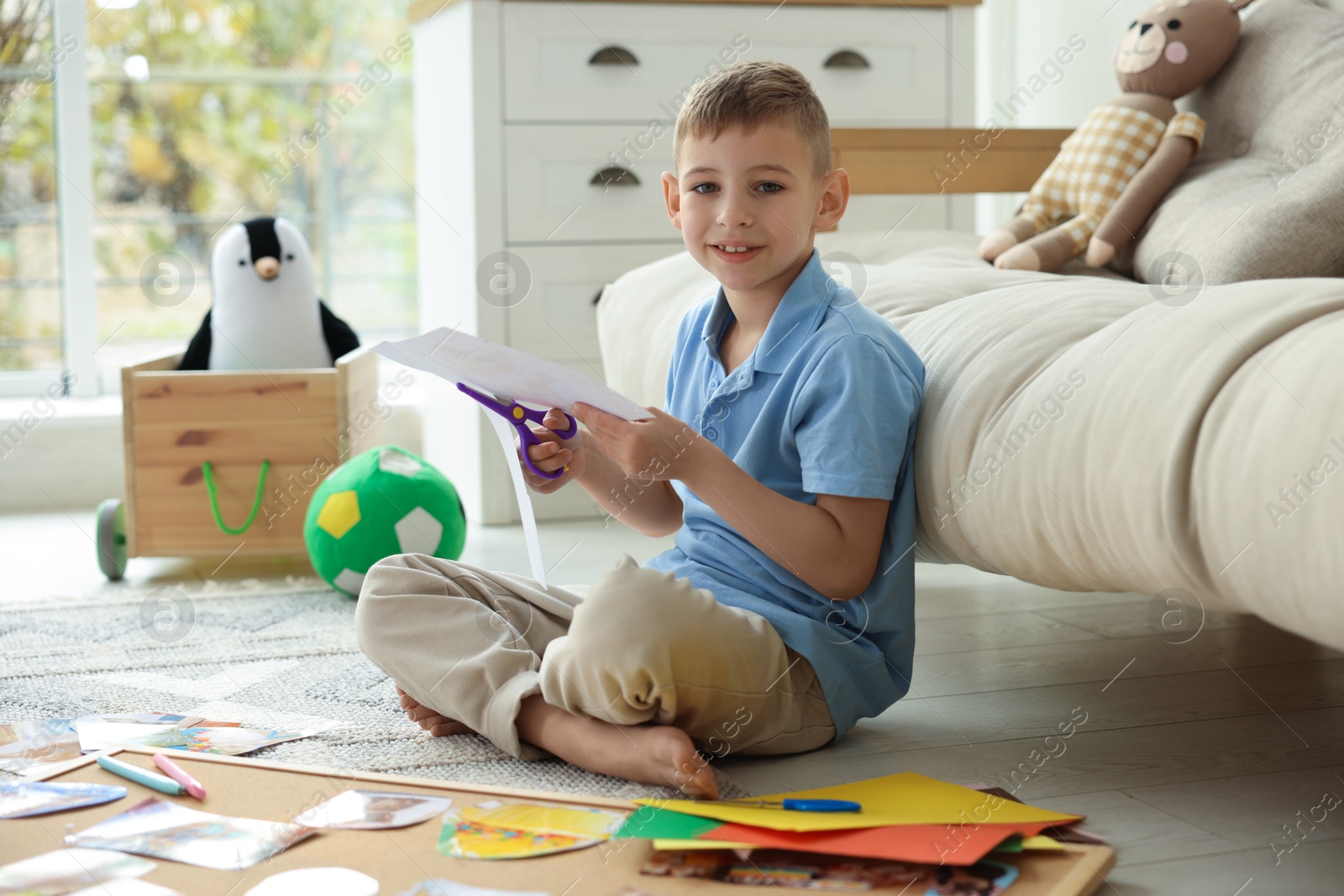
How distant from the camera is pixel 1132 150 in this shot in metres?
1.48

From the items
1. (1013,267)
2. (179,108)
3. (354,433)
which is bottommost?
(354,433)

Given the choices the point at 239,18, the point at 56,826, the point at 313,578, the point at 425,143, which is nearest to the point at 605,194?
the point at 425,143

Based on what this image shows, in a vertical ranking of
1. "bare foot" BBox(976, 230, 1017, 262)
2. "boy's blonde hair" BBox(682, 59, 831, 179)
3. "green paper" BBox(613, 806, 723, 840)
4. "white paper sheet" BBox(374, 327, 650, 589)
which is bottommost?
"green paper" BBox(613, 806, 723, 840)

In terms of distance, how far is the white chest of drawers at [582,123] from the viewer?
1956 mm

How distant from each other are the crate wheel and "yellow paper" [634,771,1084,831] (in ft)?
3.62

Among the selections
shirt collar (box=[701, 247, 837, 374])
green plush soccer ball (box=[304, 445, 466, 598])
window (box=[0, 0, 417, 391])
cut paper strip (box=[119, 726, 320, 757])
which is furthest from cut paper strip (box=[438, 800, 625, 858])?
window (box=[0, 0, 417, 391])

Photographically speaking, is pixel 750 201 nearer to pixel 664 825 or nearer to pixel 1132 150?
pixel 664 825

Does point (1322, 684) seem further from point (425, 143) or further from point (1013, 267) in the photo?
point (425, 143)

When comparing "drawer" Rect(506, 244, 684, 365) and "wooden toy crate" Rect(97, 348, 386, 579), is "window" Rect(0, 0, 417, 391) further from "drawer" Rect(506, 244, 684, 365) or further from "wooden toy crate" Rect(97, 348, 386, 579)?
"wooden toy crate" Rect(97, 348, 386, 579)

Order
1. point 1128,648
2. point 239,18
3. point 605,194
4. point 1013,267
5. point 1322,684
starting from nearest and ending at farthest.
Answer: point 1322,684 → point 1128,648 → point 1013,267 → point 605,194 → point 239,18

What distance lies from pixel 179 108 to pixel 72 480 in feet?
2.69

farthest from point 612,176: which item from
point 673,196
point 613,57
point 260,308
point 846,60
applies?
point 673,196

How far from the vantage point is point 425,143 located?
7.32ft

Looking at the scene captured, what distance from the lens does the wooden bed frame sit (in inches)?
67.6
